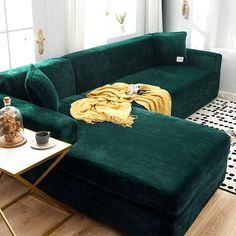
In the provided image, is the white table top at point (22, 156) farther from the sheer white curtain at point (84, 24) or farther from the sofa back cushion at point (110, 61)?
the sheer white curtain at point (84, 24)

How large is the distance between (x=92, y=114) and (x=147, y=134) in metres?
0.54

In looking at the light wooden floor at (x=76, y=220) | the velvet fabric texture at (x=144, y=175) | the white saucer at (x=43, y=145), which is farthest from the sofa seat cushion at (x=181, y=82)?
the white saucer at (x=43, y=145)

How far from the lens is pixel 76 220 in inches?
Result: 98.4

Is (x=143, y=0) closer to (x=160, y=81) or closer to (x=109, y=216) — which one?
(x=160, y=81)

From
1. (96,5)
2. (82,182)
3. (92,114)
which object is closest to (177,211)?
(82,182)

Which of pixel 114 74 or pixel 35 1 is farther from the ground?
pixel 35 1

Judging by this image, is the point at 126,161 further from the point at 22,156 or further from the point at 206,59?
the point at 206,59

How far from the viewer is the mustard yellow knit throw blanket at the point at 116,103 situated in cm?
293

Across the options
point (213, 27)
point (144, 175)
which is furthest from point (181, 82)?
point (144, 175)

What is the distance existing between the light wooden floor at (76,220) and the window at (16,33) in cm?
120

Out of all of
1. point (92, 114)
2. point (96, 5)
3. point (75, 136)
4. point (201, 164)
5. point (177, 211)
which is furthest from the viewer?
point (96, 5)

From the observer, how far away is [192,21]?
4895mm

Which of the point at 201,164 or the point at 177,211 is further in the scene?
the point at 201,164

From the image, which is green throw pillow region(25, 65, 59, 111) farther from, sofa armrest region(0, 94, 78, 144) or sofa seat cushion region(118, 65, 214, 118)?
sofa seat cushion region(118, 65, 214, 118)
